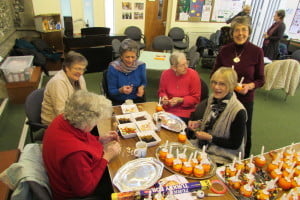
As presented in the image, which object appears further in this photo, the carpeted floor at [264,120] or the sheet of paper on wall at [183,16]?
the sheet of paper on wall at [183,16]

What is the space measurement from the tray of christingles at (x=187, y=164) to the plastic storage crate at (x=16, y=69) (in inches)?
A: 123

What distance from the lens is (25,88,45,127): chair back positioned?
191cm

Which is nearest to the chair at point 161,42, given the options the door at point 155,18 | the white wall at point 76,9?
the door at point 155,18

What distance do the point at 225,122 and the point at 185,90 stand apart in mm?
763

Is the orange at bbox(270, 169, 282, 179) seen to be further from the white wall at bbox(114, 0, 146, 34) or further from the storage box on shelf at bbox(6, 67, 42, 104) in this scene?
the white wall at bbox(114, 0, 146, 34)

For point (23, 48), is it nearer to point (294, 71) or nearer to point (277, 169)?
point (277, 169)

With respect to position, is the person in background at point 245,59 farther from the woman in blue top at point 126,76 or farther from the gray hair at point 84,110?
the gray hair at point 84,110

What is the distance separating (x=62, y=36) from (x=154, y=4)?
2814 millimetres

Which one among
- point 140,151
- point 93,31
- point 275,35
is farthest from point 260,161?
point 275,35

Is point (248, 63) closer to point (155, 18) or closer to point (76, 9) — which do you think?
point (76, 9)

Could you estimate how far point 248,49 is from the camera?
2047mm

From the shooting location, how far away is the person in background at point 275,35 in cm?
513

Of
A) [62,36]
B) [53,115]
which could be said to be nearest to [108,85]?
[53,115]

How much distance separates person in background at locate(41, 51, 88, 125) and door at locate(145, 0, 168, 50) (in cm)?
473
